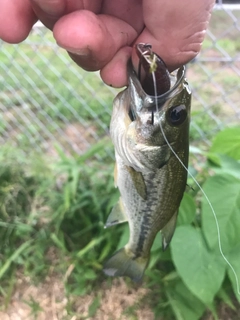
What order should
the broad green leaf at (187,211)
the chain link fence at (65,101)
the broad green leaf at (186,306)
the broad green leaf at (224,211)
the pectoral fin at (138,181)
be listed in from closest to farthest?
the pectoral fin at (138,181), the broad green leaf at (224,211), the broad green leaf at (187,211), the broad green leaf at (186,306), the chain link fence at (65,101)

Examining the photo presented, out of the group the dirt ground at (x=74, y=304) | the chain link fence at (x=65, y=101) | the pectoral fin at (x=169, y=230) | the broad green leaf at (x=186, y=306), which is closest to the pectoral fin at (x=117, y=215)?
the pectoral fin at (x=169, y=230)

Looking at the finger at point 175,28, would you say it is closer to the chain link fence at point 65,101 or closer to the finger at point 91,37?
the finger at point 91,37

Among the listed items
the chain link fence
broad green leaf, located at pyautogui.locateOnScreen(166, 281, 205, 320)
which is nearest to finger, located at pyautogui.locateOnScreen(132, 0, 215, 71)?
broad green leaf, located at pyautogui.locateOnScreen(166, 281, 205, 320)

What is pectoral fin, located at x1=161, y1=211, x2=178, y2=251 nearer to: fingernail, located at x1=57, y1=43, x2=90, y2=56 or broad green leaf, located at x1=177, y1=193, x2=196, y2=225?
broad green leaf, located at x1=177, y1=193, x2=196, y2=225

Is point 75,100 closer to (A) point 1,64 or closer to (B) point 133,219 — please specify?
(A) point 1,64

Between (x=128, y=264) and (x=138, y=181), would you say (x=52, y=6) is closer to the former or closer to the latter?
(x=138, y=181)
